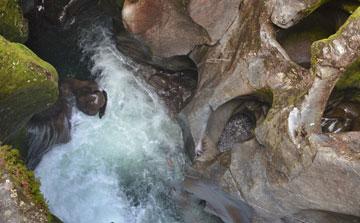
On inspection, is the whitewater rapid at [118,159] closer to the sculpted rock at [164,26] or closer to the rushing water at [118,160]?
the rushing water at [118,160]

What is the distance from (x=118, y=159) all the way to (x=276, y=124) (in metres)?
5.72

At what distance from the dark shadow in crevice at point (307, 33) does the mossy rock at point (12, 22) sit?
21.7 feet

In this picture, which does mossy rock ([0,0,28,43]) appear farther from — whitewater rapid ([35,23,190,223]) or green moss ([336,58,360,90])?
green moss ([336,58,360,90])

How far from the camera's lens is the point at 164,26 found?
11.9 metres

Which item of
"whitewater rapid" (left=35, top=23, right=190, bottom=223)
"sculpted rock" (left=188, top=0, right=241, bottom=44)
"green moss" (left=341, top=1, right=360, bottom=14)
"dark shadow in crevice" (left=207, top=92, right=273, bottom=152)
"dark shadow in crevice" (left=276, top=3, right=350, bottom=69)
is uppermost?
"green moss" (left=341, top=1, right=360, bottom=14)

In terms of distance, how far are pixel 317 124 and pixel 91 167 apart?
7172mm

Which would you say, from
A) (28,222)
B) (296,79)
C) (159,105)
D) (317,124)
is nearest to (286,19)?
(296,79)

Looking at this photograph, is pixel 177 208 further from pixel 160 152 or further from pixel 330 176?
pixel 330 176

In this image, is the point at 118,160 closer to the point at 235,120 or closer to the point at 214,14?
the point at 235,120

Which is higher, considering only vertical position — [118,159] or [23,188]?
[23,188]

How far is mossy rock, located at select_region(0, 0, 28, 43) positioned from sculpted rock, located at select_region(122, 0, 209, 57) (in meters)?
2.68

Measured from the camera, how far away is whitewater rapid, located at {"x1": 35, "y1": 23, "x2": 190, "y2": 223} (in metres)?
13.3

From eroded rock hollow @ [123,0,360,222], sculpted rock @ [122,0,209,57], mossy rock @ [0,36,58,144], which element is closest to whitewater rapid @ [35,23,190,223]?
eroded rock hollow @ [123,0,360,222]

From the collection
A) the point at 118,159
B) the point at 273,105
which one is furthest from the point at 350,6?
the point at 118,159
